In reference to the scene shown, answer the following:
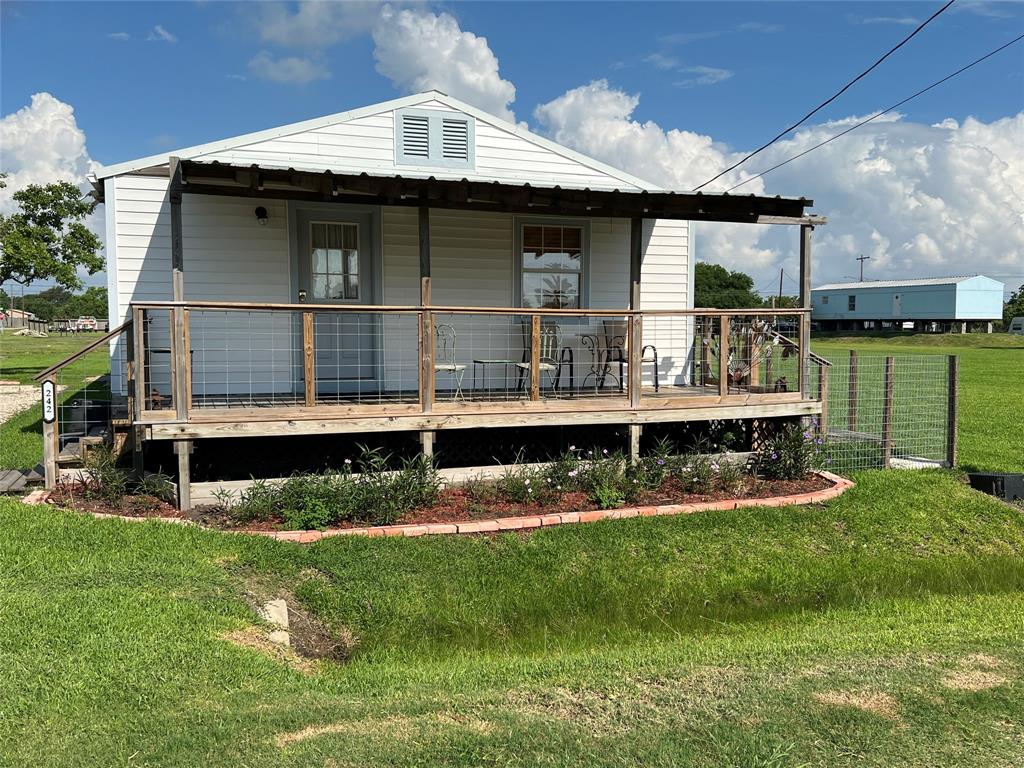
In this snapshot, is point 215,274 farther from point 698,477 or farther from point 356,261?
point 698,477

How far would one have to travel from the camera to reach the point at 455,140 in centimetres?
977

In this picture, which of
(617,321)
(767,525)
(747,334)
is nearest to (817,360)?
(747,334)

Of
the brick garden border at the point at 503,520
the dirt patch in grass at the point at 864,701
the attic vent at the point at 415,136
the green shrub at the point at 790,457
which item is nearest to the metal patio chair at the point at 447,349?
the attic vent at the point at 415,136

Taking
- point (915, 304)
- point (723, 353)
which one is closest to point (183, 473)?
point (723, 353)

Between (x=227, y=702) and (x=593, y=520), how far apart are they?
403 cm

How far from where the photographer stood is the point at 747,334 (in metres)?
9.52

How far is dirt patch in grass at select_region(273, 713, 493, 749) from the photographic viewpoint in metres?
3.32

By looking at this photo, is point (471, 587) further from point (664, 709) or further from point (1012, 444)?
point (1012, 444)

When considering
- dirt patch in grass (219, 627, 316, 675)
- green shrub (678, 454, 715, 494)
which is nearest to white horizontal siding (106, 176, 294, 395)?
dirt patch in grass (219, 627, 316, 675)

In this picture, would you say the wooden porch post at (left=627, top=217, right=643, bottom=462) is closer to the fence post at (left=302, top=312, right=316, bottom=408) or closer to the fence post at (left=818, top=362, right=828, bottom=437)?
the fence post at (left=818, top=362, right=828, bottom=437)

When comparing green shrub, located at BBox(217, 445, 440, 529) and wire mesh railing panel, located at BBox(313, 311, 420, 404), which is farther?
wire mesh railing panel, located at BBox(313, 311, 420, 404)

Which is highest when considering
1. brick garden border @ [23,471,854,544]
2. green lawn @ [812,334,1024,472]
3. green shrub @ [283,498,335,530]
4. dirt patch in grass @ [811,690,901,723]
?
green lawn @ [812,334,1024,472]

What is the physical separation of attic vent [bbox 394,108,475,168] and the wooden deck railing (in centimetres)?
199

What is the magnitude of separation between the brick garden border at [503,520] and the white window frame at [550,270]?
11.9ft
